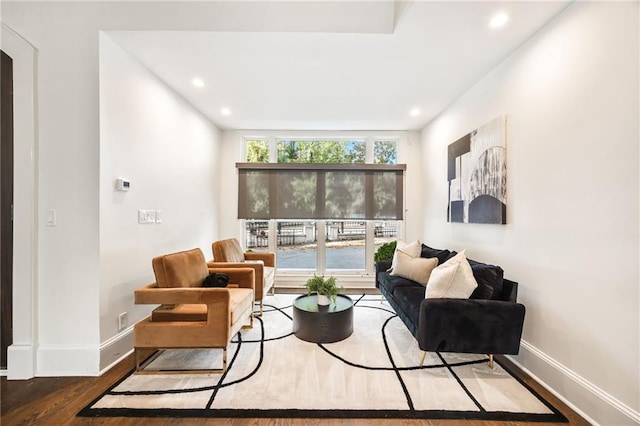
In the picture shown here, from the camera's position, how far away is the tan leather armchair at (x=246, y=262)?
338cm

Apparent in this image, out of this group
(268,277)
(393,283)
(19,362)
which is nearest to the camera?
(19,362)

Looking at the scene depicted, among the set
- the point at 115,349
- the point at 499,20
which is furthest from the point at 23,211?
the point at 499,20

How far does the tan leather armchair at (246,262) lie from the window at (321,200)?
0.74 meters

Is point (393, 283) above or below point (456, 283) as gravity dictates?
below

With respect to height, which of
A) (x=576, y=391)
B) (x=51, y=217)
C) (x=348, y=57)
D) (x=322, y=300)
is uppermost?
(x=348, y=57)

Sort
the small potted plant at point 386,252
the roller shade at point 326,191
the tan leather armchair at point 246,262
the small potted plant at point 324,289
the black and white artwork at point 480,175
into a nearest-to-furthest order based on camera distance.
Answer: the black and white artwork at point 480,175
the small potted plant at point 324,289
the tan leather armchair at point 246,262
the small potted plant at point 386,252
the roller shade at point 326,191

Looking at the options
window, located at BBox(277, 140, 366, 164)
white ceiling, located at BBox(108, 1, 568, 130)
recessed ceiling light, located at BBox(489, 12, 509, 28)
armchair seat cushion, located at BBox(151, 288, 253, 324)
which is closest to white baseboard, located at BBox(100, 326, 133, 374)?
armchair seat cushion, located at BBox(151, 288, 253, 324)

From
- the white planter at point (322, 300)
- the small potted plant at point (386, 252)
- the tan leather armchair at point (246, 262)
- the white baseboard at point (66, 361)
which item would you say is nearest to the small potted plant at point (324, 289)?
the white planter at point (322, 300)

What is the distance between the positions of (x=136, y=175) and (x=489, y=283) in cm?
333

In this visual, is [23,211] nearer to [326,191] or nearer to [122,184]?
[122,184]

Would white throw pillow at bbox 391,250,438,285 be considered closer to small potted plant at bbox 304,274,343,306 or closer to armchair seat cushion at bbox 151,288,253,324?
small potted plant at bbox 304,274,343,306

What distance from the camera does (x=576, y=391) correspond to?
1.85 metres

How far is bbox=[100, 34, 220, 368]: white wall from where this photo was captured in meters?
2.32

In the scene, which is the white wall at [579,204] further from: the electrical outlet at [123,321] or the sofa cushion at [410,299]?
the electrical outlet at [123,321]
